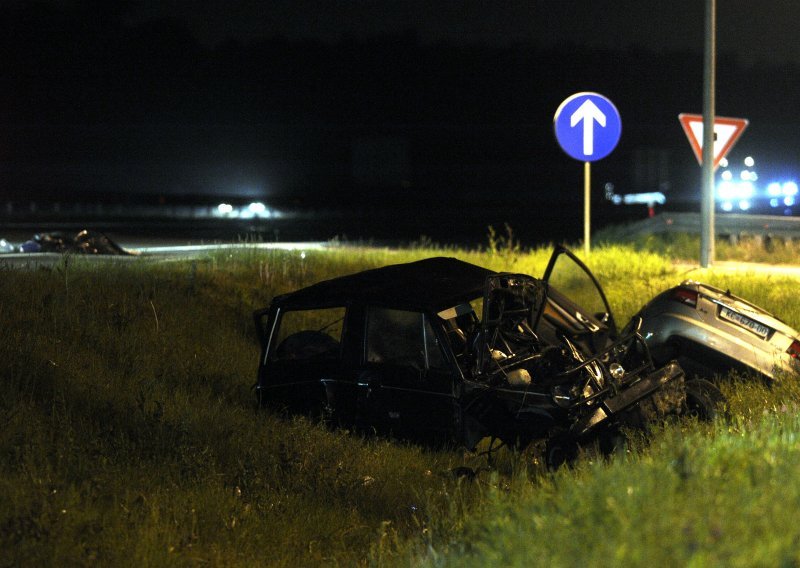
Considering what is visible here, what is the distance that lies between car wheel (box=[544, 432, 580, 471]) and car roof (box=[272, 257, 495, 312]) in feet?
4.39

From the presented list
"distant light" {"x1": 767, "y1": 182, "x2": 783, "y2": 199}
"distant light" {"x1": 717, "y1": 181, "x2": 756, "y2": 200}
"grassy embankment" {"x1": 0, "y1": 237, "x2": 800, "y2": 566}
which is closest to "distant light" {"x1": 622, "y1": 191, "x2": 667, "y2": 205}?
"distant light" {"x1": 767, "y1": 182, "x2": 783, "y2": 199}

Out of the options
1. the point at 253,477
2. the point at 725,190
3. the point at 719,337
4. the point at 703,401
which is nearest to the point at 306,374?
the point at 253,477

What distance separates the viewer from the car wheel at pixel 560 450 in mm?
7160

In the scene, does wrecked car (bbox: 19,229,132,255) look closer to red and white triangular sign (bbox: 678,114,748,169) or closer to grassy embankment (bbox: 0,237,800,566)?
grassy embankment (bbox: 0,237,800,566)

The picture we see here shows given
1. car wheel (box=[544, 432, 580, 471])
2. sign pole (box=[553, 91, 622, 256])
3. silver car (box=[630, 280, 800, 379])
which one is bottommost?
car wheel (box=[544, 432, 580, 471])

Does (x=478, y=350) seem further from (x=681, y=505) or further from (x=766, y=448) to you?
(x=681, y=505)

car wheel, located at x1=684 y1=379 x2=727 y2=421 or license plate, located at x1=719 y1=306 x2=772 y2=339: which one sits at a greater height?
license plate, located at x1=719 y1=306 x2=772 y2=339

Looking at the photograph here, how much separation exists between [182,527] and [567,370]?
2.95 meters

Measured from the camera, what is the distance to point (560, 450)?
721 cm

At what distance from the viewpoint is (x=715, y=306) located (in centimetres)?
918

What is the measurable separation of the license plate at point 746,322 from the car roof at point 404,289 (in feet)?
7.09

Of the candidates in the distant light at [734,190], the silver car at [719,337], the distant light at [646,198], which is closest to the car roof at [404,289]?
the silver car at [719,337]

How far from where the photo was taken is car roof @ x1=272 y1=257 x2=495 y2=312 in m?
8.06

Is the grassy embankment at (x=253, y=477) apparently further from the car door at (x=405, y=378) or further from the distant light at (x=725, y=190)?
the distant light at (x=725, y=190)
